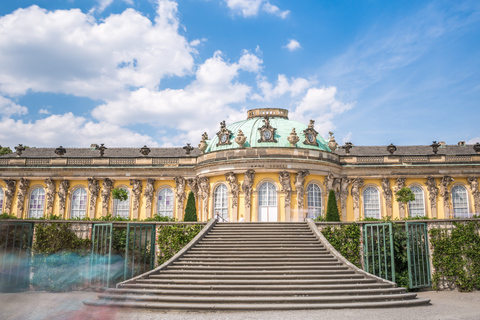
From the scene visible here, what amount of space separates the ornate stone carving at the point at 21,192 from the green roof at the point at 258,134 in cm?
1680

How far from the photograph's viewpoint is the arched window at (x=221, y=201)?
33.5 metres

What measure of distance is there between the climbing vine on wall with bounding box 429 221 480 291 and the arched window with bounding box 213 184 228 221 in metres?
16.1

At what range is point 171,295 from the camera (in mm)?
16453

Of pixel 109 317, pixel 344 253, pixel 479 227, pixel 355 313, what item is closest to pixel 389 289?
pixel 355 313

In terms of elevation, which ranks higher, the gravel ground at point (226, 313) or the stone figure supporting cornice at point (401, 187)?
the stone figure supporting cornice at point (401, 187)

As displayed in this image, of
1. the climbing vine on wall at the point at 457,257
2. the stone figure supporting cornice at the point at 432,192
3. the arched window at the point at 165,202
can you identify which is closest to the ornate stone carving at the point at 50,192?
the arched window at the point at 165,202

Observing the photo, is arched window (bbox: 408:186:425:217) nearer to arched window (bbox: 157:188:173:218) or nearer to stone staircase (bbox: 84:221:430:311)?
stone staircase (bbox: 84:221:430:311)

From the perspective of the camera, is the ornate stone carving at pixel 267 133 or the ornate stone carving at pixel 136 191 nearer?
the ornate stone carving at pixel 267 133

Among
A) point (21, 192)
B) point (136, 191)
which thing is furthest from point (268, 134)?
point (21, 192)

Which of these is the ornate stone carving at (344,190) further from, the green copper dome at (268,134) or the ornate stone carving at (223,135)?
the ornate stone carving at (223,135)

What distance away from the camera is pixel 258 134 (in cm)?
3472

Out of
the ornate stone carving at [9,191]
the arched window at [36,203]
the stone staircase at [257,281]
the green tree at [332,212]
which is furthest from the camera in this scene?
the arched window at [36,203]

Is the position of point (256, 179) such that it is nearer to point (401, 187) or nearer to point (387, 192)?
point (387, 192)

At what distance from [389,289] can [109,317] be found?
10.7 meters
